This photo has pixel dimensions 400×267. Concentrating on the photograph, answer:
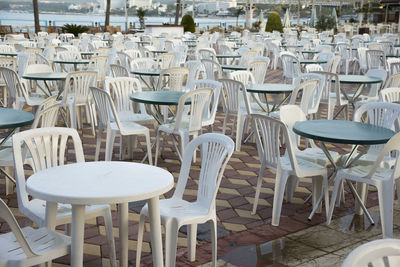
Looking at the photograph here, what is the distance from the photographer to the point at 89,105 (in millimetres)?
7012

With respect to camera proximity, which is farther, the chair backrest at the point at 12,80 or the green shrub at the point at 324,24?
the green shrub at the point at 324,24

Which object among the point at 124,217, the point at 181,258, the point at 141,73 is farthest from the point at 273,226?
the point at 141,73

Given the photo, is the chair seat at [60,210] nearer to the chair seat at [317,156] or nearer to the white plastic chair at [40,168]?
the white plastic chair at [40,168]

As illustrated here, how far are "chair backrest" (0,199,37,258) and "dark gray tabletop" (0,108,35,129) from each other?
5.15 feet

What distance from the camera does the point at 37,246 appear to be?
8.61 ft

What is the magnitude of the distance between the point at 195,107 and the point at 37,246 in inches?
110

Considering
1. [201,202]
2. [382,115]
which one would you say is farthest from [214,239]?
[382,115]

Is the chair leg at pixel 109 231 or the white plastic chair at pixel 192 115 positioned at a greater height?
the white plastic chair at pixel 192 115

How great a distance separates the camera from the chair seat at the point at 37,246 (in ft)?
8.14

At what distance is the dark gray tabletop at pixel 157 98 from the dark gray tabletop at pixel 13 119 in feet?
4.22

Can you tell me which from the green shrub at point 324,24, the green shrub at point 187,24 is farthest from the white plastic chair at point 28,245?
the green shrub at point 324,24

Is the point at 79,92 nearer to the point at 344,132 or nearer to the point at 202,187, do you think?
the point at 344,132

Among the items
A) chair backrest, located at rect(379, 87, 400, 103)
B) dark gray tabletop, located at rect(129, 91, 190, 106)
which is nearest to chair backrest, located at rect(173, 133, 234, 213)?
dark gray tabletop, located at rect(129, 91, 190, 106)

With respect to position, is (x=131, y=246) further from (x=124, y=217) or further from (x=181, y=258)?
(x=124, y=217)
